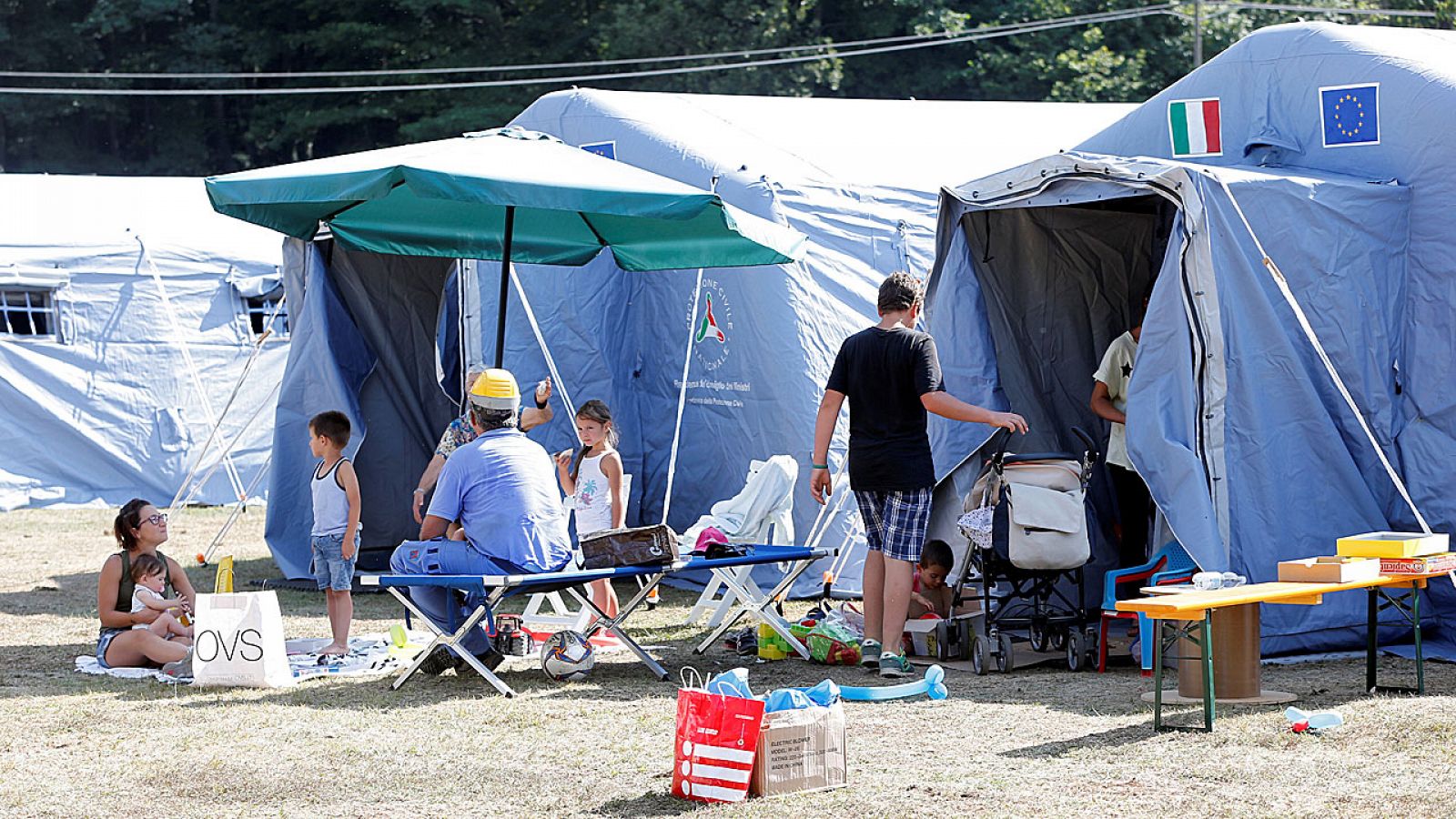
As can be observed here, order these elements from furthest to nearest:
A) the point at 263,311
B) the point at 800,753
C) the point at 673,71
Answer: the point at 673,71
the point at 263,311
the point at 800,753

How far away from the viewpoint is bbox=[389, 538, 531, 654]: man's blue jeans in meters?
6.36

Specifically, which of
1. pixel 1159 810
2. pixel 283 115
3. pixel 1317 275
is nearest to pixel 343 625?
pixel 1159 810

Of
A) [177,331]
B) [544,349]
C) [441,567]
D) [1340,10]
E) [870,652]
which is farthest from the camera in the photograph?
[1340,10]

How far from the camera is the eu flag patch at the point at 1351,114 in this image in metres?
7.73

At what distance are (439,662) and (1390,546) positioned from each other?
3.67 meters

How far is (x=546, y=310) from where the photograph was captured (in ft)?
33.9

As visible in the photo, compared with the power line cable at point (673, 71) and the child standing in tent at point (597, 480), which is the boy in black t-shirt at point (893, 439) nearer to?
the child standing in tent at point (597, 480)

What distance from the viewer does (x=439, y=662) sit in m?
6.86

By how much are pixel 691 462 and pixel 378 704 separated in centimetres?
405

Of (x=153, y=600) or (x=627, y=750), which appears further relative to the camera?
(x=153, y=600)

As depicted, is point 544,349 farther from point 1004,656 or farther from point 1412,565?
point 1412,565

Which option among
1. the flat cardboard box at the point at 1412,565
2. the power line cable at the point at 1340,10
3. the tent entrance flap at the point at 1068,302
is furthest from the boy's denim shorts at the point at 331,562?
the power line cable at the point at 1340,10

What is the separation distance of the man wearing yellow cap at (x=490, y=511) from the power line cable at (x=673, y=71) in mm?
19655

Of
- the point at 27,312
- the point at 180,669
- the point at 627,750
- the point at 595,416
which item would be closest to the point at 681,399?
the point at 595,416
